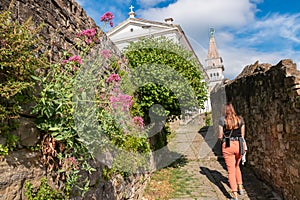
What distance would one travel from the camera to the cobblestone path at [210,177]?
472cm

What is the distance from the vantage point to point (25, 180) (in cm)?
200

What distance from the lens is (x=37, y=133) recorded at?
221 centimetres

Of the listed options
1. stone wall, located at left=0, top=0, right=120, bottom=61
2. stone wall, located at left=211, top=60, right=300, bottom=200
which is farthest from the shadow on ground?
stone wall, located at left=0, top=0, right=120, bottom=61

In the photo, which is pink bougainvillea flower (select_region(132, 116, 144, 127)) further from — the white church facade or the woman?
the white church facade

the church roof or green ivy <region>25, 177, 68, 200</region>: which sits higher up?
the church roof

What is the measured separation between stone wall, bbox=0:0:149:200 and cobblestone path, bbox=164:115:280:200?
1.39 meters

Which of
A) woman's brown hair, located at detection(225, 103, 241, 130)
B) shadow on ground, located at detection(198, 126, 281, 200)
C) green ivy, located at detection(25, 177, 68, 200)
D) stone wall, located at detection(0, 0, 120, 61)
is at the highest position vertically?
stone wall, located at detection(0, 0, 120, 61)

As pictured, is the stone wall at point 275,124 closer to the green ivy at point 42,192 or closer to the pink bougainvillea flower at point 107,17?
the pink bougainvillea flower at point 107,17

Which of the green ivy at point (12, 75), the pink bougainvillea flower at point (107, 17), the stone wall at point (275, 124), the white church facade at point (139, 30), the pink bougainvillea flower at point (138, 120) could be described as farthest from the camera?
the white church facade at point (139, 30)

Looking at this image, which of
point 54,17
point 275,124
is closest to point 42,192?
point 54,17

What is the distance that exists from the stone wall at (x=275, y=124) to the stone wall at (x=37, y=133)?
241cm

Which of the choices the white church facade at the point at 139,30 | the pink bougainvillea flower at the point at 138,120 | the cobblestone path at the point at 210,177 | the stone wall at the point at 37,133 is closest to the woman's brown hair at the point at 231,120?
the cobblestone path at the point at 210,177

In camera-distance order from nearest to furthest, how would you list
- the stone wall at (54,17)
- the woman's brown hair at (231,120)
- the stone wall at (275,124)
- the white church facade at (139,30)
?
the stone wall at (54,17)
the stone wall at (275,124)
the woman's brown hair at (231,120)
the white church facade at (139,30)

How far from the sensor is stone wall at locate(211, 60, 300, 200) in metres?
3.83
